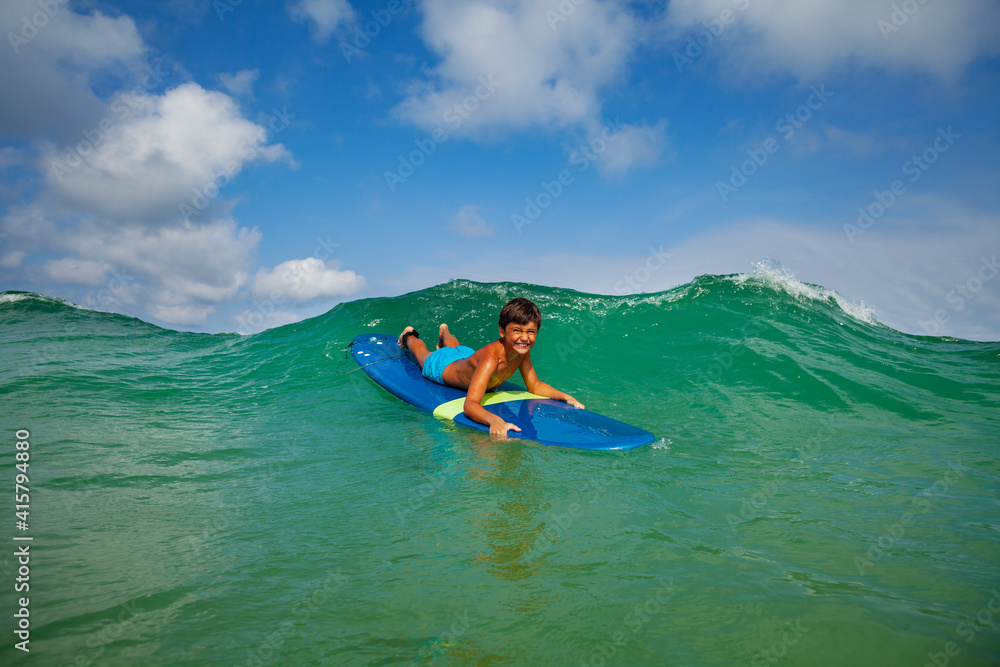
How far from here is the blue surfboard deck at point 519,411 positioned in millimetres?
4266

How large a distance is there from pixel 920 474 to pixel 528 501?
2844 mm

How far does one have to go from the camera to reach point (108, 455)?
151 inches

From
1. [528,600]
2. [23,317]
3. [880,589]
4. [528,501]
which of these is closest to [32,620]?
[528,600]

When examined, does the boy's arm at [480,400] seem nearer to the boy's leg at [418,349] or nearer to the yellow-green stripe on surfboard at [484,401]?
the yellow-green stripe on surfboard at [484,401]

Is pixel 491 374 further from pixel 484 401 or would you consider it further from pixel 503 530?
pixel 503 530

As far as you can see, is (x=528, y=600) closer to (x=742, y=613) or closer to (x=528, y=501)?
(x=742, y=613)

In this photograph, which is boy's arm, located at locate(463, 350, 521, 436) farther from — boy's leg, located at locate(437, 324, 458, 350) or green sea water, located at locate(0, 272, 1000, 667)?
boy's leg, located at locate(437, 324, 458, 350)

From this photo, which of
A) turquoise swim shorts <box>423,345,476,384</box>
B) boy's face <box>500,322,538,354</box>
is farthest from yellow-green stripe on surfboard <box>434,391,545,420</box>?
turquoise swim shorts <box>423,345,476,384</box>

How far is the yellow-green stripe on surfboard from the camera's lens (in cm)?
525

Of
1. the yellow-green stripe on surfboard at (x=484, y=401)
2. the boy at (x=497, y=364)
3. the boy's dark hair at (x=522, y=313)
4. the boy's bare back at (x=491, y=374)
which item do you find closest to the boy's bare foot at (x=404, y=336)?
the boy at (x=497, y=364)

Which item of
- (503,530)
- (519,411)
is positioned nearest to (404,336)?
(519,411)

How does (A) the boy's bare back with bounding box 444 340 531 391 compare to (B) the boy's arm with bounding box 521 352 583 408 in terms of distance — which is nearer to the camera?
(A) the boy's bare back with bounding box 444 340 531 391

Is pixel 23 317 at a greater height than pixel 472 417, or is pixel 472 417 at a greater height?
pixel 23 317

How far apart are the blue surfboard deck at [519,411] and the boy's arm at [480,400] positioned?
10 cm
